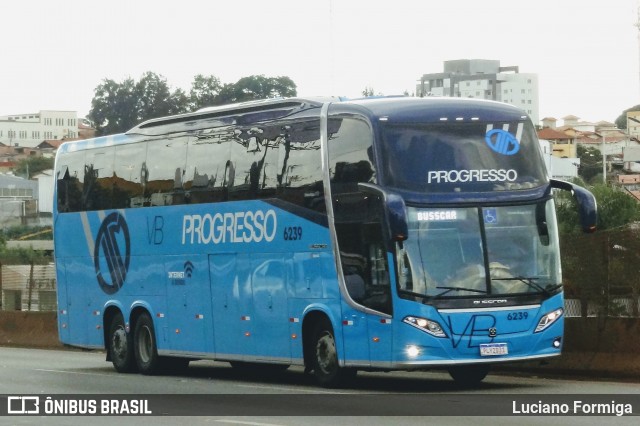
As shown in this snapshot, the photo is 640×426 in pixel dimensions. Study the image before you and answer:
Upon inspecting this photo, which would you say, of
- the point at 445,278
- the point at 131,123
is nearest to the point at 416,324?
the point at 445,278

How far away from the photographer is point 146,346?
2488cm

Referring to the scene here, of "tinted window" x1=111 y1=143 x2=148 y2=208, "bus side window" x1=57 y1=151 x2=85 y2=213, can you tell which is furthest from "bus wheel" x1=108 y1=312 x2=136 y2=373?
"bus side window" x1=57 y1=151 x2=85 y2=213

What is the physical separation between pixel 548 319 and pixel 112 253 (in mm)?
9957

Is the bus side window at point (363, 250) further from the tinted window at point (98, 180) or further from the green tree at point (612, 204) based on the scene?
the green tree at point (612, 204)

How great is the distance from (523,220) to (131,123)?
334ft

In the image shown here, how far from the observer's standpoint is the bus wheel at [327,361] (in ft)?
63.0

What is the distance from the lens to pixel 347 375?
19.3 metres

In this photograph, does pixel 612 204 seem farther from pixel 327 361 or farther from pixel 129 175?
pixel 327 361

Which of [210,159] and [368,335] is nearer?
[368,335]

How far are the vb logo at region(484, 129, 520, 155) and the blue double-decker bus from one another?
27 mm

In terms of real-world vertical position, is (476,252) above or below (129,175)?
below

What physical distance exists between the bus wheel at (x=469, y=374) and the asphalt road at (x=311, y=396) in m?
0.20

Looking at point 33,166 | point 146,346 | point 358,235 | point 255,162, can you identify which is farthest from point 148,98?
point 358,235

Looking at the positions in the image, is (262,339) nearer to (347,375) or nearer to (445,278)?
(347,375)
